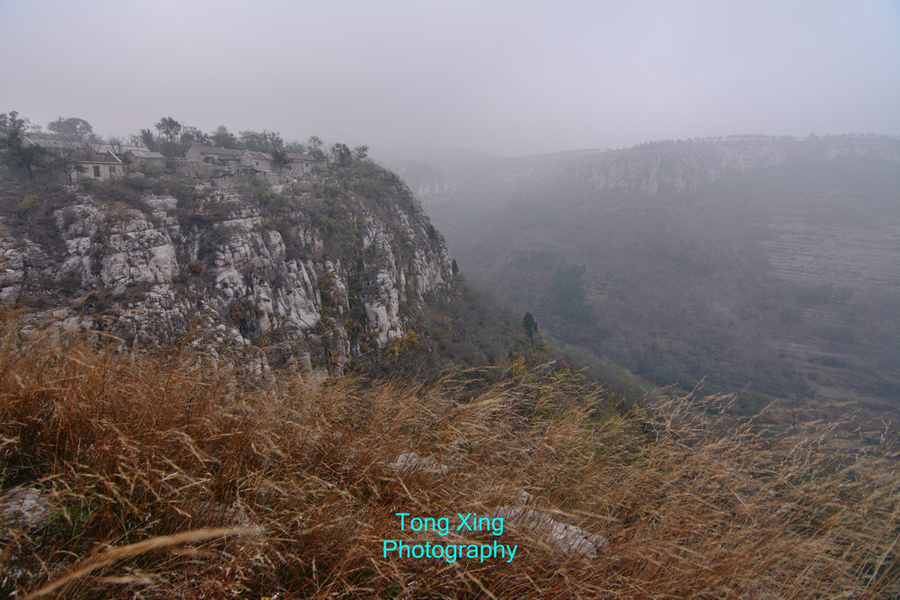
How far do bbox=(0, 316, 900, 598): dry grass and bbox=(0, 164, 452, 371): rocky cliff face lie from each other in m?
2.83

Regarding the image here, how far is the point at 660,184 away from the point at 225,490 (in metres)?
152

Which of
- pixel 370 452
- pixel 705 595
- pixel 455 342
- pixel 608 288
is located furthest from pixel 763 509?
pixel 608 288

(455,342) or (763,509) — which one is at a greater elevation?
(763,509)

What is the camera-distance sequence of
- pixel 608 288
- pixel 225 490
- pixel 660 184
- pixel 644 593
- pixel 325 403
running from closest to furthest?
pixel 644 593 → pixel 225 490 → pixel 325 403 → pixel 608 288 → pixel 660 184

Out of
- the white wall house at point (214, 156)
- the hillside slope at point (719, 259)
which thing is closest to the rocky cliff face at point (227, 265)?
the white wall house at point (214, 156)

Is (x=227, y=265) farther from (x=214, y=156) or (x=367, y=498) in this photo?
(x=367, y=498)

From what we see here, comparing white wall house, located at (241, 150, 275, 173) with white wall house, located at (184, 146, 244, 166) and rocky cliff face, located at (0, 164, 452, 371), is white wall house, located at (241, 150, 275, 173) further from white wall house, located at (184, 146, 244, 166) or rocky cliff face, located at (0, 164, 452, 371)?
rocky cliff face, located at (0, 164, 452, 371)

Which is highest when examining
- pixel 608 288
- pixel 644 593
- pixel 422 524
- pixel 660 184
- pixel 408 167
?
pixel 408 167

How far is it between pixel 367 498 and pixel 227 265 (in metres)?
19.7

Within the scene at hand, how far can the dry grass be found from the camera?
5.33ft

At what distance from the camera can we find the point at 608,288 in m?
75.0

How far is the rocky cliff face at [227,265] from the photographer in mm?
13602

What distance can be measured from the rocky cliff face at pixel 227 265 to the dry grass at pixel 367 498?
2831 millimetres

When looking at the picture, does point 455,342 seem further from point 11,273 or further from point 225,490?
point 225,490
